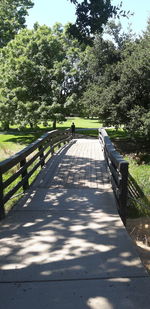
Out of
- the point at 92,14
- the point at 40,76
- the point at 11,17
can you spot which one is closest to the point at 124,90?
the point at 40,76

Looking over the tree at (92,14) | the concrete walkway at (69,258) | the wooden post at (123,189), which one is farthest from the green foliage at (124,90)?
the concrete walkway at (69,258)

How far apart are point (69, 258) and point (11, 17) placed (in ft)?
135

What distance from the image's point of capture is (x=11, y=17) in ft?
125

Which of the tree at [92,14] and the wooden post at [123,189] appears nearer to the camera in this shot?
the wooden post at [123,189]

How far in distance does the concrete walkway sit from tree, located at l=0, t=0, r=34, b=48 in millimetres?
36117

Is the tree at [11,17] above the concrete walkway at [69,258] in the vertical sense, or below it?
above

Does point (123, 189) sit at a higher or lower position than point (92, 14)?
lower

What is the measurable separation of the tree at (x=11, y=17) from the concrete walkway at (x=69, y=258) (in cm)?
3612

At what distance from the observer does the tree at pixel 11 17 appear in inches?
1432

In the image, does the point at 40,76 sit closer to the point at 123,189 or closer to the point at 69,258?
the point at 123,189

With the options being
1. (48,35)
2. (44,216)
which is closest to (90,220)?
(44,216)

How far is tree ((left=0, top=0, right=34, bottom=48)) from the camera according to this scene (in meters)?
36.4

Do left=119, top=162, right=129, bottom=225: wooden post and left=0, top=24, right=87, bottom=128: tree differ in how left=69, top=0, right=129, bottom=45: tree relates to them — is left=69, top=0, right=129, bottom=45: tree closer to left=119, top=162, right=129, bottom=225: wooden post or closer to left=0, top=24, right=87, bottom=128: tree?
left=119, top=162, right=129, bottom=225: wooden post

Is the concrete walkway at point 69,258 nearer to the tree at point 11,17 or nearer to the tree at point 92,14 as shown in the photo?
the tree at point 92,14
